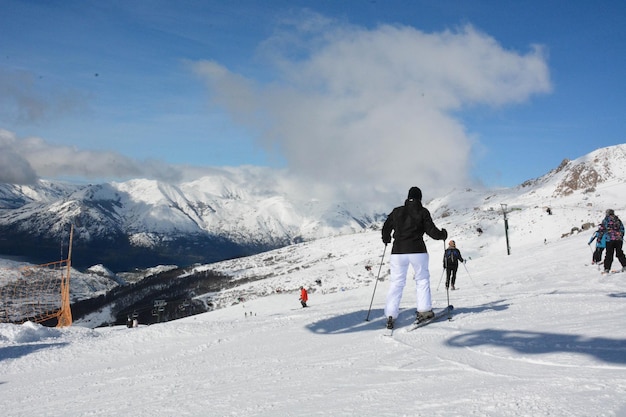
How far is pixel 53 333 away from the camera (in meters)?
12.8

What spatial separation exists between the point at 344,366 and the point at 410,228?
3.34 metres

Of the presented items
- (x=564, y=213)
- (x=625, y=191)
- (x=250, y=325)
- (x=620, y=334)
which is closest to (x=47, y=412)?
(x=250, y=325)

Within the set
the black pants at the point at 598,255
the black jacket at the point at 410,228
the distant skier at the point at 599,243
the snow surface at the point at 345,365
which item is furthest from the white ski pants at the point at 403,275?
the black pants at the point at 598,255

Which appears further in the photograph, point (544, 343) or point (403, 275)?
point (403, 275)

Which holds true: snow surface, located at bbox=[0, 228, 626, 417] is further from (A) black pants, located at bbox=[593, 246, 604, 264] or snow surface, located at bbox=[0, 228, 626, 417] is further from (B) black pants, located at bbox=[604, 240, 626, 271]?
(A) black pants, located at bbox=[593, 246, 604, 264]

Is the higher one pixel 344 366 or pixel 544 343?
pixel 544 343

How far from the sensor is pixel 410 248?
8.92 metres

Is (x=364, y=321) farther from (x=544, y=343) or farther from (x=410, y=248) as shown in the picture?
(x=544, y=343)

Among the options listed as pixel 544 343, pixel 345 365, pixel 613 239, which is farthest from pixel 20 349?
pixel 613 239

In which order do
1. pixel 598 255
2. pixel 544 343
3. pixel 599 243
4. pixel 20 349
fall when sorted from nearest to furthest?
pixel 544 343, pixel 20 349, pixel 599 243, pixel 598 255

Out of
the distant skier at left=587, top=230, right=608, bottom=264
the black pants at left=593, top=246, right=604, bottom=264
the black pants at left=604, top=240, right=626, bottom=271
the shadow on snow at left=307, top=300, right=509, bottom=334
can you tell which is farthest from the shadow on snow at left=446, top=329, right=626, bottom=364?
the black pants at left=593, top=246, right=604, bottom=264

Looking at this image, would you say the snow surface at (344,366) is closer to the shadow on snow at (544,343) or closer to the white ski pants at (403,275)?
the shadow on snow at (544,343)

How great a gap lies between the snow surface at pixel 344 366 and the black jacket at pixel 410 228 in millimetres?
1578

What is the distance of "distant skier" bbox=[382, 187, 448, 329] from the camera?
8.94 meters
